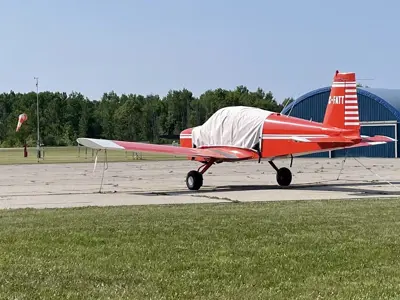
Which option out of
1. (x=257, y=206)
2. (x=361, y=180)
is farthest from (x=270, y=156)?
(x=257, y=206)

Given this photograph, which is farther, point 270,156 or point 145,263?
point 270,156

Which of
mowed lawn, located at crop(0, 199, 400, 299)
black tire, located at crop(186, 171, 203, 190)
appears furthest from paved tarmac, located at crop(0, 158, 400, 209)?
mowed lawn, located at crop(0, 199, 400, 299)

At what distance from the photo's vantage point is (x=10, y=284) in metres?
6.76

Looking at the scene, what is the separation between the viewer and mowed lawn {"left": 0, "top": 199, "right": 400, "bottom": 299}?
6.57 metres

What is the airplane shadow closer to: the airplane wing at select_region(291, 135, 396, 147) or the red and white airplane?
the red and white airplane

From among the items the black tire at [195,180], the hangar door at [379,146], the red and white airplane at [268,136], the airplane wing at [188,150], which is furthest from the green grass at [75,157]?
the black tire at [195,180]

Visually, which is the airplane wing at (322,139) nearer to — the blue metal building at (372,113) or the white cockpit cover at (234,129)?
the white cockpit cover at (234,129)

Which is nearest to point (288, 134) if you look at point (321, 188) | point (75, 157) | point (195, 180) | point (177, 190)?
point (321, 188)

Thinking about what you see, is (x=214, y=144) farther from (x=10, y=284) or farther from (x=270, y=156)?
(x=10, y=284)

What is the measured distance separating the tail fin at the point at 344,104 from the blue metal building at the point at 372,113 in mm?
33462

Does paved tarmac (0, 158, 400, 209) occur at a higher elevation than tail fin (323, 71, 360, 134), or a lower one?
lower

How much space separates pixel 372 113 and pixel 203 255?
49.4 m

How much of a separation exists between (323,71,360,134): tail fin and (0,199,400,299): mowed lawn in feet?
23.5

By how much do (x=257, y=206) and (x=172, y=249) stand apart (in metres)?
5.96
